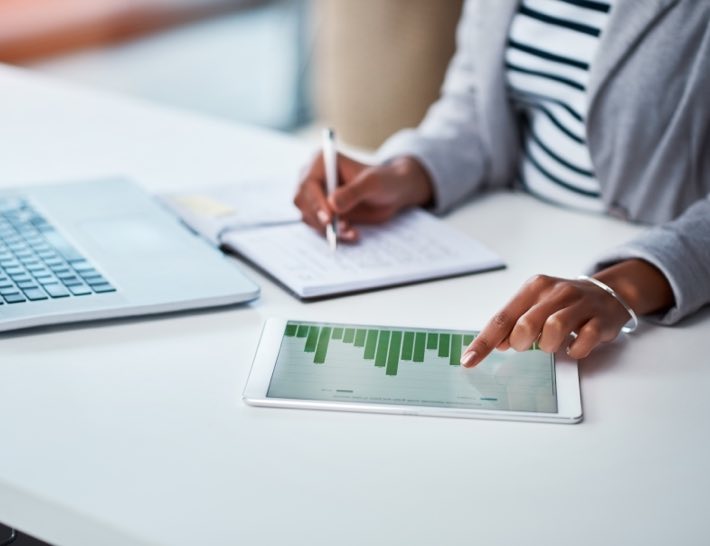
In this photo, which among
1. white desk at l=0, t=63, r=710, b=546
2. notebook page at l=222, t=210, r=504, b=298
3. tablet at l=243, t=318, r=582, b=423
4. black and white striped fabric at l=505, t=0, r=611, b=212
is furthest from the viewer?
black and white striped fabric at l=505, t=0, r=611, b=212

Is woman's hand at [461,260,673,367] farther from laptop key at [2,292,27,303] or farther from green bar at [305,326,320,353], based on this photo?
laptop key at [2,292,27,303]

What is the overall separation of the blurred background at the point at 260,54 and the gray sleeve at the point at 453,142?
4.06ft

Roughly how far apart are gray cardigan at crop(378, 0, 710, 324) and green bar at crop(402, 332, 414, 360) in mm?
213

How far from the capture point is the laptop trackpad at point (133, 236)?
3.24 ft

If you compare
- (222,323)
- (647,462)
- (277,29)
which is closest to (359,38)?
(277,29)

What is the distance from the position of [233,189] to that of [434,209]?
23 cm

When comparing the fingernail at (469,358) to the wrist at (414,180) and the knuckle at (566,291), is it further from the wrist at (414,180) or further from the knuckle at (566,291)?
the wrist at (414,180)

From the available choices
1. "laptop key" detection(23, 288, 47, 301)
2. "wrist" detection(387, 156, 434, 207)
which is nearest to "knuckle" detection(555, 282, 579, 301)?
"wrist" detection(387, 156, 434, 207)

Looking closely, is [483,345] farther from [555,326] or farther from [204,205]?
[204,205]

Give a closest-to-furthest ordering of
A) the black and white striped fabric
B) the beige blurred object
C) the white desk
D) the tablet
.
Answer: the white desk
the tablet
the black and white striped fabric
the beige blurred object

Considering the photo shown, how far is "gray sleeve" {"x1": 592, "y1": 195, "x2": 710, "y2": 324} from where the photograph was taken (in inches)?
35.8

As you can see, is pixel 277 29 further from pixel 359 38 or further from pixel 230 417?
pixel 230 417

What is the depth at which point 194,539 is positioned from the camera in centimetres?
62

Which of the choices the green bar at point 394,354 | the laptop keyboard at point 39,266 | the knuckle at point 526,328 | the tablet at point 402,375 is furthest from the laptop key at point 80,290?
the knuckle at point 526,328
